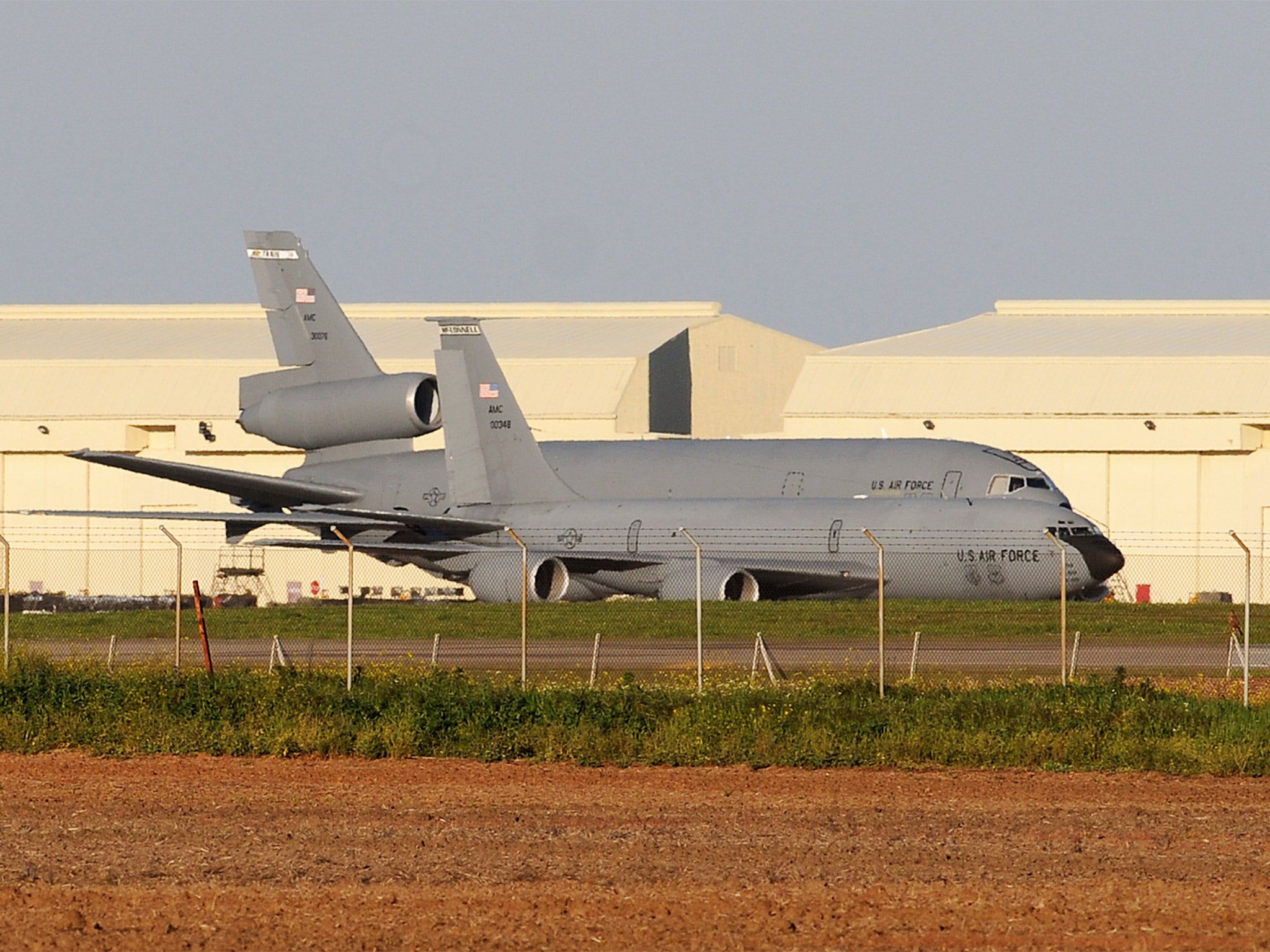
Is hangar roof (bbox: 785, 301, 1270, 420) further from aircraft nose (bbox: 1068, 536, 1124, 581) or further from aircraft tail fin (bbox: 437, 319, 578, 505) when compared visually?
aircraft nose (bbox: 1068, 536, 1124, 581)

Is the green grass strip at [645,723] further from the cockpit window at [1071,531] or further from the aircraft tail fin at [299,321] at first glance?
the aircraft tail fin at [299,321]

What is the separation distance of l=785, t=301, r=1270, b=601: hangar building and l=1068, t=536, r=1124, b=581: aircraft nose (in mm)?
11438

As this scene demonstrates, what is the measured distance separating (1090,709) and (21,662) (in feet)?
41.2

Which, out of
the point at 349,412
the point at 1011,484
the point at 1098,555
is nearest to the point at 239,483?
the point at 349,412

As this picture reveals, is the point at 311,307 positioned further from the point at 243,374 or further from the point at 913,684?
the point at 913,684

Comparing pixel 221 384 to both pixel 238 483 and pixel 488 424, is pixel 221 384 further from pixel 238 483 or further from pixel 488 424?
pixel 488 424

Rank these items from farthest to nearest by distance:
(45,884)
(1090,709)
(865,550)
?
(865,550)
(1090,709)
(45,884)

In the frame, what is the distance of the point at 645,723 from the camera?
69.0 ft

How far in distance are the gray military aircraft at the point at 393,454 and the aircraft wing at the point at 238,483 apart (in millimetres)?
44

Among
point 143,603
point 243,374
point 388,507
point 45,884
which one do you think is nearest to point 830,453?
point 388,507

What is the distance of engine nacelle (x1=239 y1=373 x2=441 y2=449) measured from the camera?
49.0 m

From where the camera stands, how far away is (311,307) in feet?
166

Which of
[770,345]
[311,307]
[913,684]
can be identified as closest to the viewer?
[913,684]

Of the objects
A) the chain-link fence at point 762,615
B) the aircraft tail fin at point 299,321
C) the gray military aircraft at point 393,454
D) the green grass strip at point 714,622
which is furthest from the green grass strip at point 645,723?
the aircraft tail fin at point 299,321
